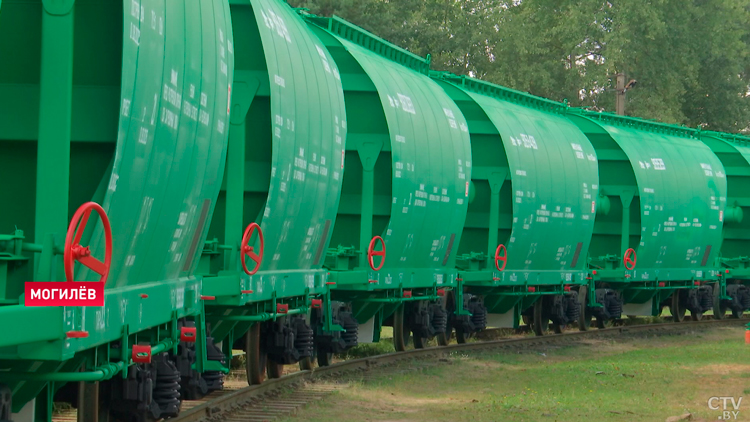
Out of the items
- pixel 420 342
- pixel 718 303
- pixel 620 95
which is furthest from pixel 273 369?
pixel 620 95

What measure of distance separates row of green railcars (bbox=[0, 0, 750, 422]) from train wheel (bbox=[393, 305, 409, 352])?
0.14ft

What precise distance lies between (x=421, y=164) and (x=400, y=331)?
3.82m

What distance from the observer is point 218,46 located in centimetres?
830

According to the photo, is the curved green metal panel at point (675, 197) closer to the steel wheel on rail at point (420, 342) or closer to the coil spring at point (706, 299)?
the coil spring at point (706, 299)

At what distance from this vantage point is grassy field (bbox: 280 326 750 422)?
476 inches

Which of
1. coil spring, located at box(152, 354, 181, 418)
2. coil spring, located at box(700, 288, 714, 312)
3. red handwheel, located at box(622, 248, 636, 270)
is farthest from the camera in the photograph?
coil spring, located at box(700, 288, 714, 312)

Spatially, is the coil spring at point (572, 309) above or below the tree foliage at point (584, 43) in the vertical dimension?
below

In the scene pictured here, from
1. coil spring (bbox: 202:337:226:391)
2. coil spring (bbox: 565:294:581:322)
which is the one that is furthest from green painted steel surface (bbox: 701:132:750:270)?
coil spring (bbox: 202:337:226:391)

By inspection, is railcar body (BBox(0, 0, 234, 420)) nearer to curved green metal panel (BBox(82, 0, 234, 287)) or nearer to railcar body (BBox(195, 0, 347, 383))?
curved green metal panel (BBox(82, 0, 234, 287))

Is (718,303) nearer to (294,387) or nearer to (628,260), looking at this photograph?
(628,260)

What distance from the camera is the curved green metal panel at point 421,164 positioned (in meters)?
14.8

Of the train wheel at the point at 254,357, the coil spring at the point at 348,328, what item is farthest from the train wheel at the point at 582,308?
the train wheel at the point at 254,357

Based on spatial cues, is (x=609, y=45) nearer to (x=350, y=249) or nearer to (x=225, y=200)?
(x=350, y=249)

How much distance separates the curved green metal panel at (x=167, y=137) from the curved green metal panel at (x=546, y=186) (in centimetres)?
1147
